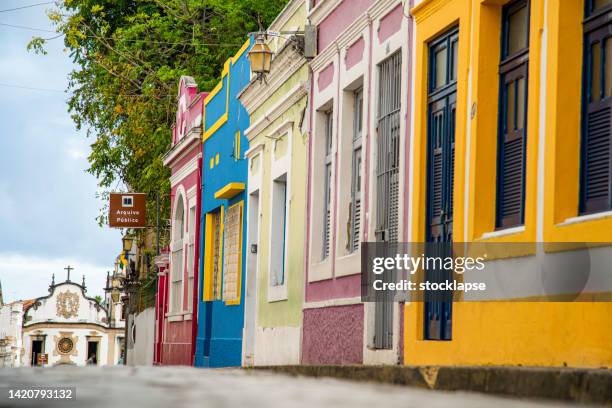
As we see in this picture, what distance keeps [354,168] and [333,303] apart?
4.72 feet

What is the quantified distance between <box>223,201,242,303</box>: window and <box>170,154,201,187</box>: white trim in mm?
3356

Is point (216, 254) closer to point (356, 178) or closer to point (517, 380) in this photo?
point (356, 178)

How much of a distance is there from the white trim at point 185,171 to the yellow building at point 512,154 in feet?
42.3

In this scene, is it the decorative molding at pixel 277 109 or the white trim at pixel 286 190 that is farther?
the white trim at pixel 286 190

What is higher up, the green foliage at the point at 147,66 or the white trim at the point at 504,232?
the green foliage at the point at 147,66

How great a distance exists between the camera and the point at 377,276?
11.7m

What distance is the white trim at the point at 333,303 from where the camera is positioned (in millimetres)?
12226

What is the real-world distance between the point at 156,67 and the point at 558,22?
20.9m

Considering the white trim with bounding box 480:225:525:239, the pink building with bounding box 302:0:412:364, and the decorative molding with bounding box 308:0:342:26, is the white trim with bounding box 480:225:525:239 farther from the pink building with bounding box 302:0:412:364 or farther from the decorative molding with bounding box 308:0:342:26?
the decorative molding with bounding box 308:0:342:26

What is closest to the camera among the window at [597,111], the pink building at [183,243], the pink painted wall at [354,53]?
the window at [597,111]

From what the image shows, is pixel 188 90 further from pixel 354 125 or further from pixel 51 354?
pixel 51 354

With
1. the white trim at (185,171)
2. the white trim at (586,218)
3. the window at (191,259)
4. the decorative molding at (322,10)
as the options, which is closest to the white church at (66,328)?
the white trim at (185,171)

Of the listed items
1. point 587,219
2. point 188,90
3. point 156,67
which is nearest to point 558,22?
point 587,219

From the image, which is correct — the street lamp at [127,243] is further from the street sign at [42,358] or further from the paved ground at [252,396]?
the street sign at [42,358]
